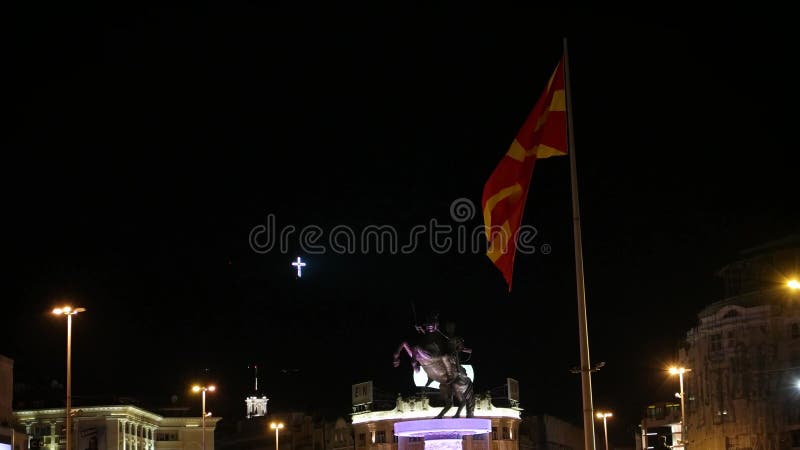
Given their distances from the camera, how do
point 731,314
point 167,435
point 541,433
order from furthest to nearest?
point 541,433 < point 167,435 < point 731,314

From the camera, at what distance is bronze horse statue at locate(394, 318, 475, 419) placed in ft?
158

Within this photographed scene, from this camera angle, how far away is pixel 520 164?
2375cm

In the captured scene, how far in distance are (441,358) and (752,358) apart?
151 feet

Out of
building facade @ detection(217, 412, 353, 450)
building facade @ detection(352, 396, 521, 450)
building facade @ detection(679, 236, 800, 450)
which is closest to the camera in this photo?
building facade @ detection(679, 236, 800, 450)

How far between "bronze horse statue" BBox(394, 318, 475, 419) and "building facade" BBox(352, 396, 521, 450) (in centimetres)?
7590

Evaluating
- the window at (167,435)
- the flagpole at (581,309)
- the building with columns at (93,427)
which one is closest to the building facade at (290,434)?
the window at (167,435)

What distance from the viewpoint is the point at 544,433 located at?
138000 mm

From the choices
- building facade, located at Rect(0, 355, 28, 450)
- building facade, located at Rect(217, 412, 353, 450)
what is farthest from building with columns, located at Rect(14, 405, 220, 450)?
building facade, located at Rect(0, 355, 28, 450)

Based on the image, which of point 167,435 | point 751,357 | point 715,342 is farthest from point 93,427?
point 751,357

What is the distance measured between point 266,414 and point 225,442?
6.12 meters

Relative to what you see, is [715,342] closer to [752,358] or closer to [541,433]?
[752,358]

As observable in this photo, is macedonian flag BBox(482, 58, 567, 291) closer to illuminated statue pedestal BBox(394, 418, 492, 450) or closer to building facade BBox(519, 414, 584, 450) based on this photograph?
illuminated statue pedestal BBox(394, 418, 492, 450)

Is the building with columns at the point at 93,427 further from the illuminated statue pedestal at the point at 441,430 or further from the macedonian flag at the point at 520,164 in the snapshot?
A: the macedonian flag at the point at 520,164

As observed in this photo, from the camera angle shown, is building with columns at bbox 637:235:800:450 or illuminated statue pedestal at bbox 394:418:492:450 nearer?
illuminated statue pedestal at bbox 394:418:492:450
